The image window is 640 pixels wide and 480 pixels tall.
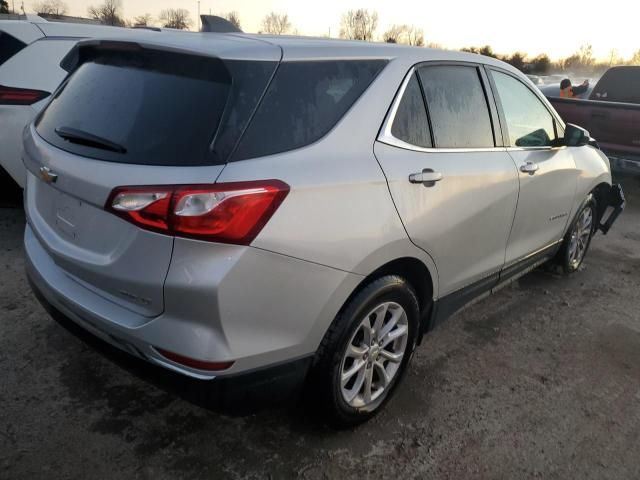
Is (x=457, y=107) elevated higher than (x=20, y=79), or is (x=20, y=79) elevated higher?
(x=457, y=107)

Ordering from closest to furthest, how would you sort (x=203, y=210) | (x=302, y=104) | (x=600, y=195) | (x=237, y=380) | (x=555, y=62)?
(x=203, y=210)
(x=237, y=380)
(x=302, y=104)
(x=600, y=195)
(x=555, y=62)

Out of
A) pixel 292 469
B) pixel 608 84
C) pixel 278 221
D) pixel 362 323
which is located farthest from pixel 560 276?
pixel 608 84

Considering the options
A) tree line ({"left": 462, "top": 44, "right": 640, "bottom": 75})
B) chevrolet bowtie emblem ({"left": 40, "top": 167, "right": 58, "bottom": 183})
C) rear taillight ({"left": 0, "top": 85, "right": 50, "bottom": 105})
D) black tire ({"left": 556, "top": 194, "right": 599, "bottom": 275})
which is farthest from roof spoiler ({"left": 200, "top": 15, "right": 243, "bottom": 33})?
tree line ({"left": 462, "top": 44, "right": 640, "bottom": 75})

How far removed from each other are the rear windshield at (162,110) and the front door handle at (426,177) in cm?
82

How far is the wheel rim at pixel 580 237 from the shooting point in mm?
4621

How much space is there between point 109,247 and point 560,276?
3960mm

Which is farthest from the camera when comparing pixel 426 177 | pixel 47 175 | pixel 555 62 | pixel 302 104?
pixel 555 62

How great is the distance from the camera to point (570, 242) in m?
4.54

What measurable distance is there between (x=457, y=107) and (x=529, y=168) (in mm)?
740

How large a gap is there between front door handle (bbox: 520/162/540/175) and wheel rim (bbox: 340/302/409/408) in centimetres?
130

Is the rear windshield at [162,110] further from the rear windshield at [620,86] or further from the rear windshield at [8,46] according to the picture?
the rear windshield at [620,86]

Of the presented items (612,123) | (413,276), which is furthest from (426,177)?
(612,123)

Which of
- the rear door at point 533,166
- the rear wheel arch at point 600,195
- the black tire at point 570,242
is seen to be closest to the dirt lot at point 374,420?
the rear door at point 533,166

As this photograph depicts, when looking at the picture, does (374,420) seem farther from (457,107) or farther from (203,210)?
(457,107)
